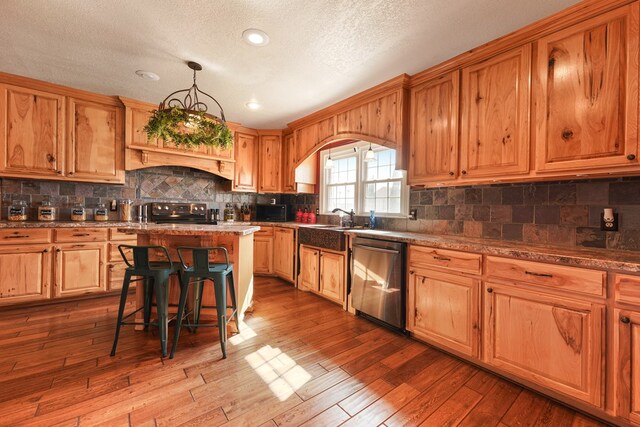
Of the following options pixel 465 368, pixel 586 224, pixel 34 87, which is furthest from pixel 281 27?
pixel 34 87

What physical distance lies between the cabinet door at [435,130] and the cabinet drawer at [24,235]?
13.1 ft

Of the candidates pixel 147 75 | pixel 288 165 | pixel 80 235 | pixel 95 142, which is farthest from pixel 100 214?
pixel 288 165

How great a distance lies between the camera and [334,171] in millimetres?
4438

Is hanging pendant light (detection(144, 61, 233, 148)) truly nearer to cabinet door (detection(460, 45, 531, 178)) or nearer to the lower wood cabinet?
the lower wood cabinet

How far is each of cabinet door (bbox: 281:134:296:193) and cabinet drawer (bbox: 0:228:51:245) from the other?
298 centimetres

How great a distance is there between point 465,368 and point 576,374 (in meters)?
0.65

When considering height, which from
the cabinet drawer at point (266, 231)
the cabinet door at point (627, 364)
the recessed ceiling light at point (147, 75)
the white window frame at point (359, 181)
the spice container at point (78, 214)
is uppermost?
the recessed ceiling light at point (147, 75)

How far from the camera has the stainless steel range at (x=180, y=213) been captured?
4.07 m

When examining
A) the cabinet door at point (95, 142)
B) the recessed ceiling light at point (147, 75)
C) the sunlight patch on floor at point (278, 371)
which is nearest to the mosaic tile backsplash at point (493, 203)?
the cabinet door at point (95, 142)

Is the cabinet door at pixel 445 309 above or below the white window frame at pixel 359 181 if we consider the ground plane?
below

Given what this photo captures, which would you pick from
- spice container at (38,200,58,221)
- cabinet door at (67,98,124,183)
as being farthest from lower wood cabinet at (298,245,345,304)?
spice container at (38,200,58,221)

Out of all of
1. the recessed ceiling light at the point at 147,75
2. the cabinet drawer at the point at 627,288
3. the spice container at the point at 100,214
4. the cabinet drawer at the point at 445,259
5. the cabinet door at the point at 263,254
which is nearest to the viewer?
the cabinet drawer at the point at 627,288

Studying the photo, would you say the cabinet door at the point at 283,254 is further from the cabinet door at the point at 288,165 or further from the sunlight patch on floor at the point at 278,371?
the sunlight patch on floor at the point at 278,371

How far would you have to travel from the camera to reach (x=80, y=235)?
10.5 feet
